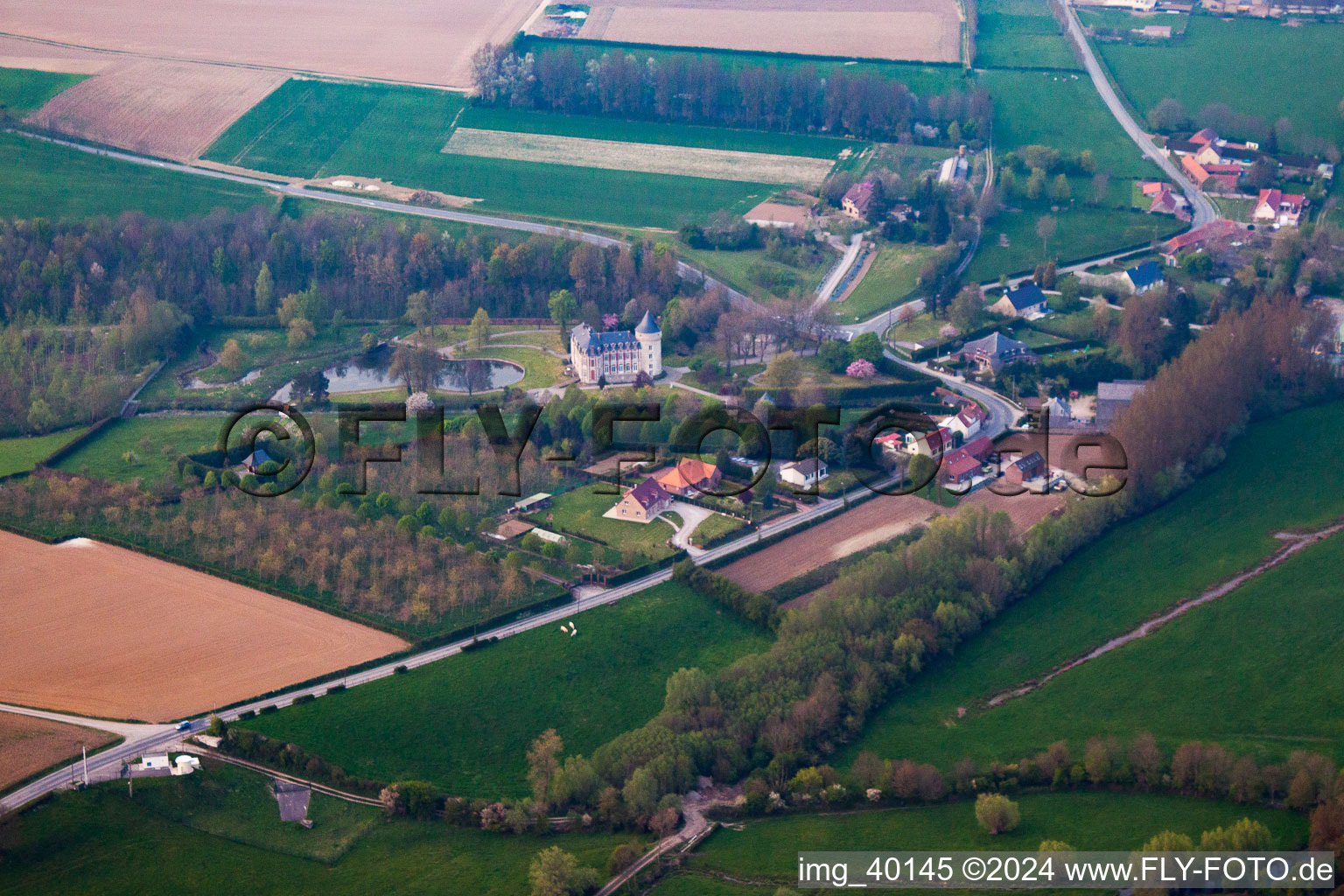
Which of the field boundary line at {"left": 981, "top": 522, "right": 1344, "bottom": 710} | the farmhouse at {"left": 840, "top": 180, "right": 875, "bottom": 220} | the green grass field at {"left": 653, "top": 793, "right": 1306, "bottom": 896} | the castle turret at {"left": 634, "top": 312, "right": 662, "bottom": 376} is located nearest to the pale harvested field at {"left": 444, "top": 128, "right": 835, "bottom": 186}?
the farmhouse at {"left": 840, "top": 180, "right": 875, "bottom": 220}

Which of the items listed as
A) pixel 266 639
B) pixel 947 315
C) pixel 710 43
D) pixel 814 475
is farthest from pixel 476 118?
pixel 266 639

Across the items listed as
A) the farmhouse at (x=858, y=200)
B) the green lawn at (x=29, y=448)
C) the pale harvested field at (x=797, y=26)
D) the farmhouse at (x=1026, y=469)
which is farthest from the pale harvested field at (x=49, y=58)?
the farmhouse at (x=1026, y=469)

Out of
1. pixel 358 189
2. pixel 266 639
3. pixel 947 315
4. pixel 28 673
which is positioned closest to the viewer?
pixel 28 673

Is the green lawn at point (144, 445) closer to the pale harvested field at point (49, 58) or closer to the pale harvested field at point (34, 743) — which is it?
the pale harvested field at point (34, 743)

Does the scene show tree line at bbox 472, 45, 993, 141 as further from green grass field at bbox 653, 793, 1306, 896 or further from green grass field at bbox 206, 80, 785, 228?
green grass field at bbox 653, 793, 1306, 896

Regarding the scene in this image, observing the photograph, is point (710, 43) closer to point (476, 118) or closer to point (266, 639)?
point (476, 118)
